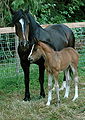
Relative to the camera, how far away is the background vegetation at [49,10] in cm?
976

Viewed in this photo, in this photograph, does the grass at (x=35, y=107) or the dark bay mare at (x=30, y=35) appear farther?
the dark bay mare at (x=30, y=35)

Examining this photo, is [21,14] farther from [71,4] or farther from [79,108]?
[71,4]

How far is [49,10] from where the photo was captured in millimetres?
11852

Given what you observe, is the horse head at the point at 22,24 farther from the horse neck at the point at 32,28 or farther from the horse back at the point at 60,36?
the horse back at the point at 60,36

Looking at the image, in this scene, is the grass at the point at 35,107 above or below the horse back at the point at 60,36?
below

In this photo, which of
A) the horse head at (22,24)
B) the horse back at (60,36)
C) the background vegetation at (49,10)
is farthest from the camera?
the background vegetation at (49,10)

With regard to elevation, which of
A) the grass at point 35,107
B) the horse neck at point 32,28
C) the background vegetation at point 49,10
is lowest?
the grass at point 35,107

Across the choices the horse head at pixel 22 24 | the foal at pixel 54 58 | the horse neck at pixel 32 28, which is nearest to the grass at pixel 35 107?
the foal at pixel 54 58

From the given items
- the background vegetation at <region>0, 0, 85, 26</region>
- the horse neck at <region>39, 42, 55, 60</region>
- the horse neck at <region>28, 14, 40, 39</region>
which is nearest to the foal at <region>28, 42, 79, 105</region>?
the horse neck at <region>39, 42, 55, 60</region>

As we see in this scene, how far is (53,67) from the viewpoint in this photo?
5426 mm

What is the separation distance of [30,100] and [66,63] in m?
1.05

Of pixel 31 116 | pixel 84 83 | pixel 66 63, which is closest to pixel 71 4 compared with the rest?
pixel 84 83

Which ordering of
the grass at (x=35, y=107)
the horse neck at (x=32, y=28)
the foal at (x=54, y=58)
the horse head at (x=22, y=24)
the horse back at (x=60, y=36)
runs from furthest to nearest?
the horse back at (x=60, y=36) < the horse neck at (x=32, y=28) < the horse head at (x=22, y=24) < the foal at (x=54, y=58) < the grass at (x=35, y=107)

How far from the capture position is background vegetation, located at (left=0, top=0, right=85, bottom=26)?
32.0 ft
